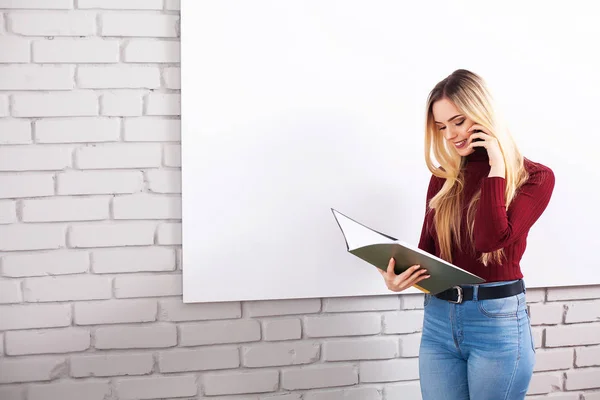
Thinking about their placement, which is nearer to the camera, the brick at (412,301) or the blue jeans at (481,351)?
the blue jeans at (481,351)

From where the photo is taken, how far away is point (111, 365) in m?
1.85

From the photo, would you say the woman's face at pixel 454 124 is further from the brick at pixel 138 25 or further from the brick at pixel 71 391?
the brick at pixel 71 391

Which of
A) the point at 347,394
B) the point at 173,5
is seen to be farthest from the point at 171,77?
the point at 347,394

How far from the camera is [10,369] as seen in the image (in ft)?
5.93

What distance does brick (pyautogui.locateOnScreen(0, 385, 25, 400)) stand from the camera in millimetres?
1811

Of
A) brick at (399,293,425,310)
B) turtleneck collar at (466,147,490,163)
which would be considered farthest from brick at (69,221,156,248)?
turtleneck collar at (466,147,490,163)

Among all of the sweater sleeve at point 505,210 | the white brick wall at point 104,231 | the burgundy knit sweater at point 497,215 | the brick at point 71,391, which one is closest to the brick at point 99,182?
the white brick wall at point 104,231

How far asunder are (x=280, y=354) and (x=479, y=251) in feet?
2.58

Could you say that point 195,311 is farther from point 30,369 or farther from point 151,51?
point 151,51

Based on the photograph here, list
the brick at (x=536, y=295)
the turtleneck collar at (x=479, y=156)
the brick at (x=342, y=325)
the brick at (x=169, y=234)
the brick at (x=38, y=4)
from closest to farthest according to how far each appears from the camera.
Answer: the turtleneck collar at (x=479, y=156)
the brick at (x=38, y=4)
the brick at (x=169, y=234)
the brick at (x=342, y=325)
the brick at (x=536, y=295)

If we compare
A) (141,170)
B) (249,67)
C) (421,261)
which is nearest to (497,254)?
(421,261)

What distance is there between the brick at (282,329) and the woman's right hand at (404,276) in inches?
20.7

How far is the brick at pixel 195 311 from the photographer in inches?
73.5

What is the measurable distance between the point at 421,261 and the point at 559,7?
1.17m
